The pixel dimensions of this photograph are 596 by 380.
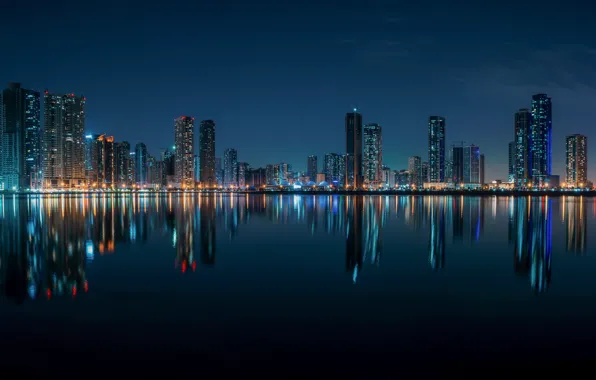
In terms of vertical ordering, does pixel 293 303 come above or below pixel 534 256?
above

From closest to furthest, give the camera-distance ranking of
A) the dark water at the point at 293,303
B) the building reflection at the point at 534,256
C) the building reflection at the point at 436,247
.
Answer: the dark water at the point at 293,303, the building reflection at the point at 534,256, the building reflection at the point at 436,247

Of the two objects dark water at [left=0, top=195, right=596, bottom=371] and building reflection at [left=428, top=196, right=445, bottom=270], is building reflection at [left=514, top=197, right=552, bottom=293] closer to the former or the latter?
dark water at [left=0, top=195, right=596, bottom=371]

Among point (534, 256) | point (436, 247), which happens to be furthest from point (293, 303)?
point (534, 256)

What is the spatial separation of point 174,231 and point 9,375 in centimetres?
2228

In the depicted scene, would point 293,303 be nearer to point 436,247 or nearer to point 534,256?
point 436,247

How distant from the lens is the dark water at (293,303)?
784 centimetres

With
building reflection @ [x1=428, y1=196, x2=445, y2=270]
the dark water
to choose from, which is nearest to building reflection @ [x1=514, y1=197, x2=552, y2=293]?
the dark water

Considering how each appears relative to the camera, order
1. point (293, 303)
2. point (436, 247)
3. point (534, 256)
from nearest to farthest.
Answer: point (293, 303)
point (534, 256)
point (436, 247)

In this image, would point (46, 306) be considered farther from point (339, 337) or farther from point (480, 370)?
point (480, 370)

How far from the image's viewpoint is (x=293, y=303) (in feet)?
36.4

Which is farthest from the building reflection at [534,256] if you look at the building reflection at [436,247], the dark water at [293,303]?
the building reflection at [436,247]

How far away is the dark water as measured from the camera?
25.7 ft

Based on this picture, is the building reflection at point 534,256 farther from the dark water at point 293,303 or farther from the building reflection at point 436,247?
the building reflection at point 436,247

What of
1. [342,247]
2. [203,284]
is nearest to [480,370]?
[203,284]
